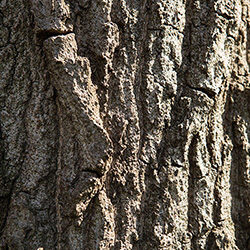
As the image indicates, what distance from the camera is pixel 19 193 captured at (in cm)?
127

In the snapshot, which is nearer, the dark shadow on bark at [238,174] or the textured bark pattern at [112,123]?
the textured bark pattern at [112,123]

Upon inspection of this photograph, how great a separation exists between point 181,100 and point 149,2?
40 centimetres

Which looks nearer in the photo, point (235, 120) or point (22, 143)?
point (22, 143)

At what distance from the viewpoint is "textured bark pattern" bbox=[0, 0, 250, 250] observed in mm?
1250

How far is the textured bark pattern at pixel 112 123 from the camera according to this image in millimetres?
1250

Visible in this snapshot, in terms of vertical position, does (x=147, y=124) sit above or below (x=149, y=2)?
below

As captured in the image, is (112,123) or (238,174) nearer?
(112,123)

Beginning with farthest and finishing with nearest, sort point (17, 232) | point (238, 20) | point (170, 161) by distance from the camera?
point (238, 20)
point (170, 161)
point (17, 232)

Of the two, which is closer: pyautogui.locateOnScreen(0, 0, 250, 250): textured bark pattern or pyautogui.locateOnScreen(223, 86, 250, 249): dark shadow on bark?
pyautogui.locateOnScreen(0, 0, 250, 250): textured bark pattern

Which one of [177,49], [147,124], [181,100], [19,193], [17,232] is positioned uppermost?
[177,49]

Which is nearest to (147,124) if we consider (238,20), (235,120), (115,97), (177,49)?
(115,97)

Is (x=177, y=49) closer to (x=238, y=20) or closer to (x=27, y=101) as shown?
(x=238, y=20)

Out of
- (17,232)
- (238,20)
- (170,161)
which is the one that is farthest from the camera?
(238,20)

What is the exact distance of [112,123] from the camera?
1.30 metres
